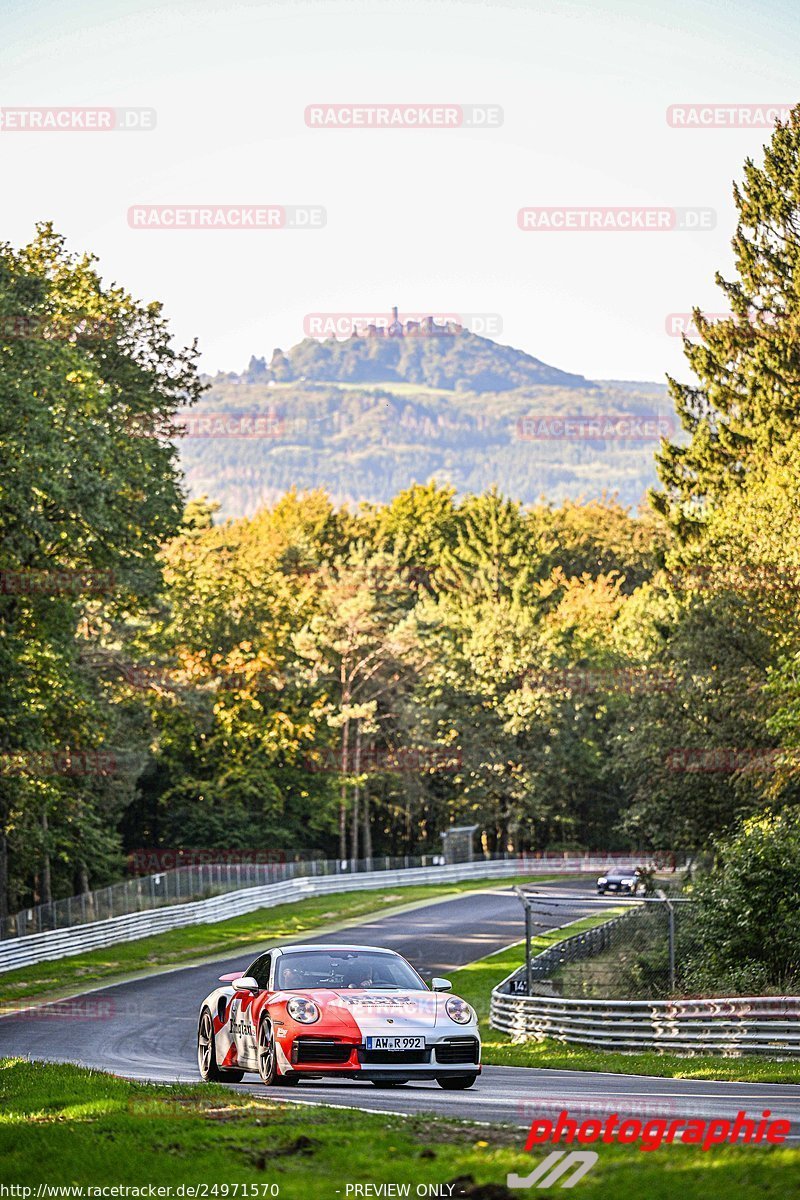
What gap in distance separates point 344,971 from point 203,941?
36.0 meters

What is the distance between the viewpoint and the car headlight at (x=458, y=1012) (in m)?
13.7

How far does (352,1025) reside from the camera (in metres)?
13.3

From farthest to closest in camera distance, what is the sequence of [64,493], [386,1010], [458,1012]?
[64,493] < [458,1012] < [386,1010]

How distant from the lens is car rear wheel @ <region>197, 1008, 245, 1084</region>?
1527 cm

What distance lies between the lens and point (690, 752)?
141ft

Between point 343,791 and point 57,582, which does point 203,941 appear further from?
point 343,791

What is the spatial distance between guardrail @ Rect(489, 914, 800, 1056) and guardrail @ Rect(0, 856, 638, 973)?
58.6ft

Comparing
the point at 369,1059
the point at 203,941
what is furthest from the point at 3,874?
the point at 369,1059

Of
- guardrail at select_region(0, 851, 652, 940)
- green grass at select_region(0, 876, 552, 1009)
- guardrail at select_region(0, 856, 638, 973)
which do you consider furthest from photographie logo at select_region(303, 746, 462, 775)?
green grass at select_region(0, 876, 552, 1009)

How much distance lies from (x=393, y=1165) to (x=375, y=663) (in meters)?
73.3

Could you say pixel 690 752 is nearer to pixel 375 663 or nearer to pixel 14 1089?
pixel 14 1089

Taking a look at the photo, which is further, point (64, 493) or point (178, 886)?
point (178, 886)

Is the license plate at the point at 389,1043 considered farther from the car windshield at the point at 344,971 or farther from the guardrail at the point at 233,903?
the guardrail at the point at 233,903

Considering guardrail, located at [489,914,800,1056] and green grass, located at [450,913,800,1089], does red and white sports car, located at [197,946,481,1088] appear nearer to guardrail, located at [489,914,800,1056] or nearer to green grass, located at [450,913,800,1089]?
green grass, located at [450,913,800,1089]
